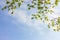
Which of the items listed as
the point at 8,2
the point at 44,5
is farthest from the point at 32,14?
the point at 8,2

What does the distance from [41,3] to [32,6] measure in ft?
3.15

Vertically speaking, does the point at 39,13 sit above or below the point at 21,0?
below

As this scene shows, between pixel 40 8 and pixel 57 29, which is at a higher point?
pixel 40 8

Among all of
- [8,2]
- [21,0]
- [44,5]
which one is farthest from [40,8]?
[8,2]

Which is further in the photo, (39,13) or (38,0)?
(39,13)

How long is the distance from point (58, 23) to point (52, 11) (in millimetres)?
1264

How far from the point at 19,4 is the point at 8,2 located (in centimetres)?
104

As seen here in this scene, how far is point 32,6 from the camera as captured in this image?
15.3 metres

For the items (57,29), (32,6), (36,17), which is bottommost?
(57,29)

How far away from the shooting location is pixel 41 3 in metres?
14.8

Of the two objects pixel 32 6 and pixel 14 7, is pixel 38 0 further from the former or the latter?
pixel 14 7

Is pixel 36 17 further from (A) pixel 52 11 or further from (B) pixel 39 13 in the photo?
(A) pixel 52 11

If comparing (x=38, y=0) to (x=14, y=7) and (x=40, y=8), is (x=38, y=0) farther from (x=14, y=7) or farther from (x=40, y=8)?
(x=14, y=7)

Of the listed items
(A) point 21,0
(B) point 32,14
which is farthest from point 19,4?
(B) point 32,14
